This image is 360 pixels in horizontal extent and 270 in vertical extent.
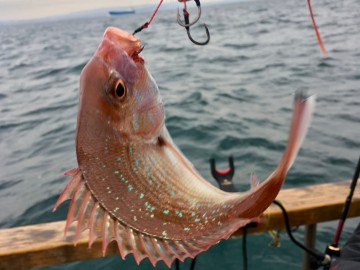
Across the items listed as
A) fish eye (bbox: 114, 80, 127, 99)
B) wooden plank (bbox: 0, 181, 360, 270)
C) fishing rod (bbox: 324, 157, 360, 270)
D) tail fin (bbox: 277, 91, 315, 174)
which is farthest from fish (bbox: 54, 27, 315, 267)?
fishing rod (bbox: 324, 157, 360, 270)

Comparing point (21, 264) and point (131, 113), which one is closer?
point (131, 113)

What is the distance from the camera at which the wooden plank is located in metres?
1.85

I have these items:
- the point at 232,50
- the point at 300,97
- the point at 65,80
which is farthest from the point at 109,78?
the point at 232,50

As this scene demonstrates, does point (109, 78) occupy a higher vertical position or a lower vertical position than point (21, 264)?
higher

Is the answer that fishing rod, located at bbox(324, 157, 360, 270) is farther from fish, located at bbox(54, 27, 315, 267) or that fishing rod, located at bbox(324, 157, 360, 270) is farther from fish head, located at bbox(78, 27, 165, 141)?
fish head, located at bbox(78, 27, 165, 141)

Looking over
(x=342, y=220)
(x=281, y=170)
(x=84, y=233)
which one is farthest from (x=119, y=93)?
(x=342, y=220)

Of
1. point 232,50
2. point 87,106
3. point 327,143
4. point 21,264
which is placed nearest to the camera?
point 87,106

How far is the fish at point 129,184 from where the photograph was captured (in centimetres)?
75

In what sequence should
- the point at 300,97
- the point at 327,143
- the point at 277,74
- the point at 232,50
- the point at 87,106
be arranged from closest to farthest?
the point at 300,97
the point at 87,106
the point at 327,143
the point at 277,74
the point at 232,50

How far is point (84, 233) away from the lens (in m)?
1.88

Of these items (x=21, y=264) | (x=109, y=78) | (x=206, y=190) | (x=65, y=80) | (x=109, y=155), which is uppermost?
(x=109, y=78)

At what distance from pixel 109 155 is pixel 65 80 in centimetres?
1212

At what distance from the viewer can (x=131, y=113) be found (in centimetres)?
79

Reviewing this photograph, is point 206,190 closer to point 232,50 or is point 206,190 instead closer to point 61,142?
point 61,142
